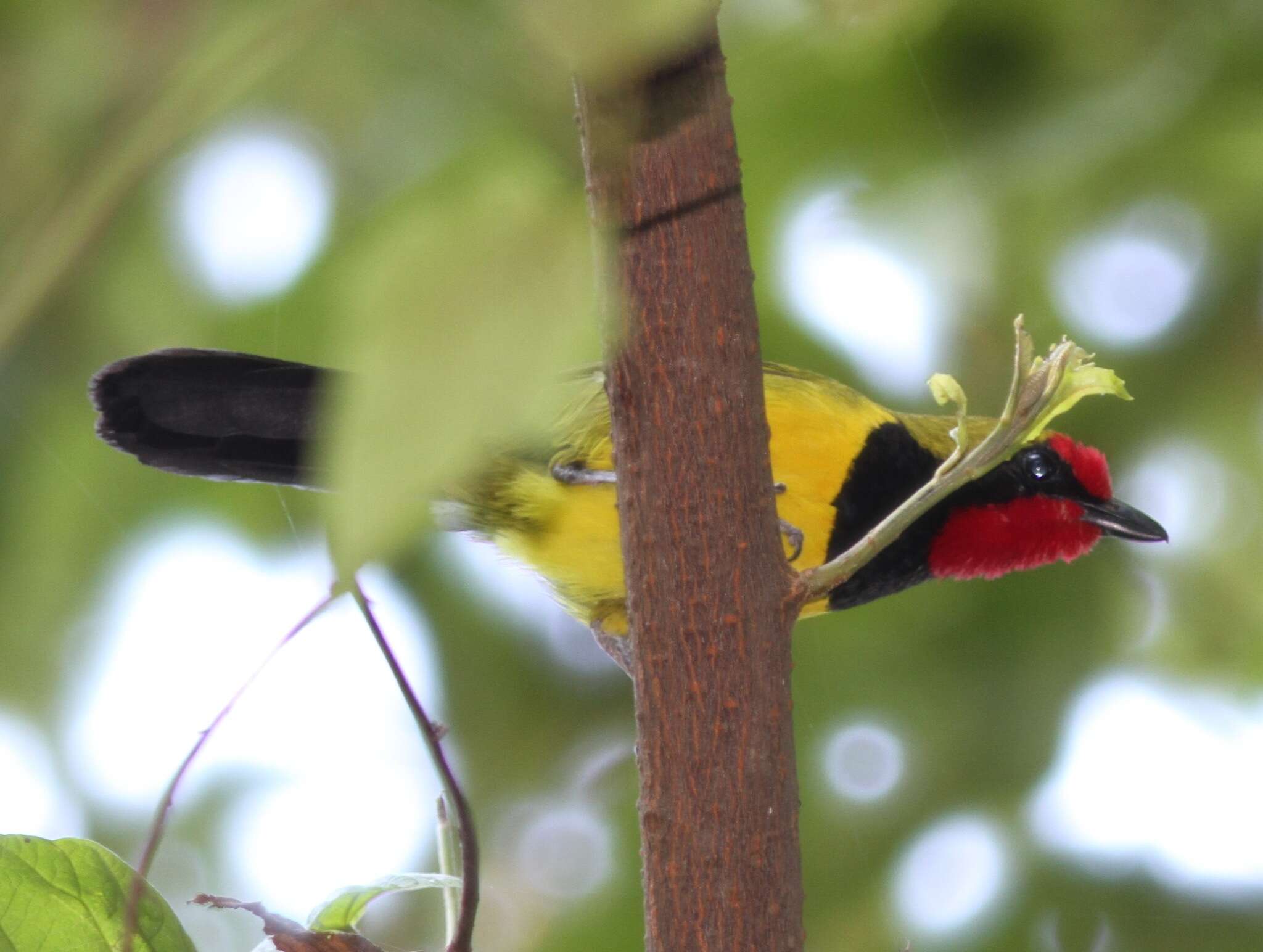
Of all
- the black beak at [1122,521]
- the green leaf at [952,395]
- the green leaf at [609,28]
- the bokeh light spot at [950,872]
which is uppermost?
the black beak at [1122,521]

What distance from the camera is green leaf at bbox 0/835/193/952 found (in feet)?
1.84

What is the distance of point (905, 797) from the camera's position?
4.63ft

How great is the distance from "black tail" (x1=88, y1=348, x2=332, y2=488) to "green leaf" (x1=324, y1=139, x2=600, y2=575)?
2.35ft

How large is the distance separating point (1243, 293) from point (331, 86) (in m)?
1.30

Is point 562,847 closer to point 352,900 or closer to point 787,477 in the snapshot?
point 787,477

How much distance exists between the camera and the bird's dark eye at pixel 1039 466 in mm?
1383

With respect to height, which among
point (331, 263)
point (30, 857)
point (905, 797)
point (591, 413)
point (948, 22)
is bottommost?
point (905, 797)

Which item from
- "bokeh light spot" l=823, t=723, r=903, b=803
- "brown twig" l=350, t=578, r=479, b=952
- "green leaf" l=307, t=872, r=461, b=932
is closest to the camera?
"brown twig" l=350, t=578, r=479, b=952

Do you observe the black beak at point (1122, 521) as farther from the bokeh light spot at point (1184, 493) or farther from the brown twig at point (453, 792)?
the brown twig at point (453, 792)

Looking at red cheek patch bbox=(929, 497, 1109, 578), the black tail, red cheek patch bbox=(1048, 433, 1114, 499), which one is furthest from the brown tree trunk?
red cheek patch bbox=(1048, 433, 1114, 499)

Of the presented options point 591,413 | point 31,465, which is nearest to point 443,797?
point 591,413

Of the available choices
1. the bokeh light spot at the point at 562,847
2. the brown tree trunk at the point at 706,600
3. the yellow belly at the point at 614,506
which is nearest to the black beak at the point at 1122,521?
the yellow belly at the point at 614,506

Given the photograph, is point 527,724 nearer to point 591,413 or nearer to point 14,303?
point 591,413

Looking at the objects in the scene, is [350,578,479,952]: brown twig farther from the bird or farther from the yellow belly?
the yellow belly
